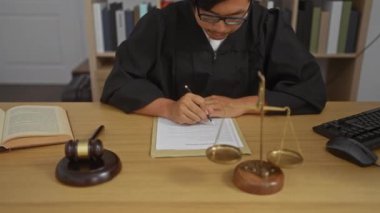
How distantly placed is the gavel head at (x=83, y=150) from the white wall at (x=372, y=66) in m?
2.53

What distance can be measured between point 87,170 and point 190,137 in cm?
31

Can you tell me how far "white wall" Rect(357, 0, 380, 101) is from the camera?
111 inches

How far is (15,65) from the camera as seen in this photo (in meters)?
4.04

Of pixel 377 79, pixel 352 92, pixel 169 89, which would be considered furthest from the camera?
pixel 377 79

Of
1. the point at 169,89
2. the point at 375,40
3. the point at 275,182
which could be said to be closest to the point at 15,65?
the point at 169,89

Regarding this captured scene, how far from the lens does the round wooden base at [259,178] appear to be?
30.5 inches

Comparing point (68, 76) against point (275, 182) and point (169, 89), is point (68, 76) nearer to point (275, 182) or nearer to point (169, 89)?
point (169, 89)

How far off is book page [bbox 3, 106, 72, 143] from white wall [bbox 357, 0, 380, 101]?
2.41m

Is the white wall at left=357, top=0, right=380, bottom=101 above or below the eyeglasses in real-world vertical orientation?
below

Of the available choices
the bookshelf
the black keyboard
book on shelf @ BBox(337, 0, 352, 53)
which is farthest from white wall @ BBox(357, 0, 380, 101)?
the black keyboard

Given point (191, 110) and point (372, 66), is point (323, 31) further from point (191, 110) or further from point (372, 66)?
point (191, 110)

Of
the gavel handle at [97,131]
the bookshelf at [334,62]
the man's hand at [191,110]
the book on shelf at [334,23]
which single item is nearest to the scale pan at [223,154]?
the man's hand at [191,110]

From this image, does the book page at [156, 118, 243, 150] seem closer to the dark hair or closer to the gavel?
the gavel

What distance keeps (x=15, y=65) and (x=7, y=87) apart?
0.79 feet
